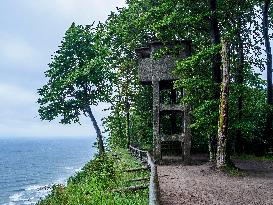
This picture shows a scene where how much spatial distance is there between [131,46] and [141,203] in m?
30.0

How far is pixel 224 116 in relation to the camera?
76.4 feet

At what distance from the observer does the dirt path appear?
49.5 ft

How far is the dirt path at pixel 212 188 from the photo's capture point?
15.1m

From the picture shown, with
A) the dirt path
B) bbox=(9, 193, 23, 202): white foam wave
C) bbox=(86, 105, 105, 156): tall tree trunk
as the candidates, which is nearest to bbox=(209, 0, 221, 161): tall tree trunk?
the dirt path

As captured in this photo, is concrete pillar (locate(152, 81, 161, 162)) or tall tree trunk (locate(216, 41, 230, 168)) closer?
tall tree trunk (locate(216, 41, 230, 168))

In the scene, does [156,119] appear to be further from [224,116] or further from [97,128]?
[97,128]

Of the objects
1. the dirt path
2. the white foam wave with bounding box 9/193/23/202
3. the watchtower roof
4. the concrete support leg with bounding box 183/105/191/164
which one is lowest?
the white foam wave with bounding box 9/193/23/202

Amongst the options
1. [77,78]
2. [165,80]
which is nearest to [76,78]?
[77,78]

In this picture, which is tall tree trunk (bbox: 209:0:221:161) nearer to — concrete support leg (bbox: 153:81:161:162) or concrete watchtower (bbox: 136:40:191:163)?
concrete watchtower (bbox: 136:40:191:163)

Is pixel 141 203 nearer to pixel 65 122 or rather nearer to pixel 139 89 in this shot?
pixel 139 89

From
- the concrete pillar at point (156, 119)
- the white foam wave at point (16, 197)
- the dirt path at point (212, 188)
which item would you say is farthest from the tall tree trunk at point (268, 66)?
the white foam wave at point (16, 197)

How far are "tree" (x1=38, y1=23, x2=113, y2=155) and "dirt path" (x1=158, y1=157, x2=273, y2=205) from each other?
78.4 feet

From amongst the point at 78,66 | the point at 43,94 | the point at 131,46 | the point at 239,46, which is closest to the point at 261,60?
the point at 239,46

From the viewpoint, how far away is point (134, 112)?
4516cm
